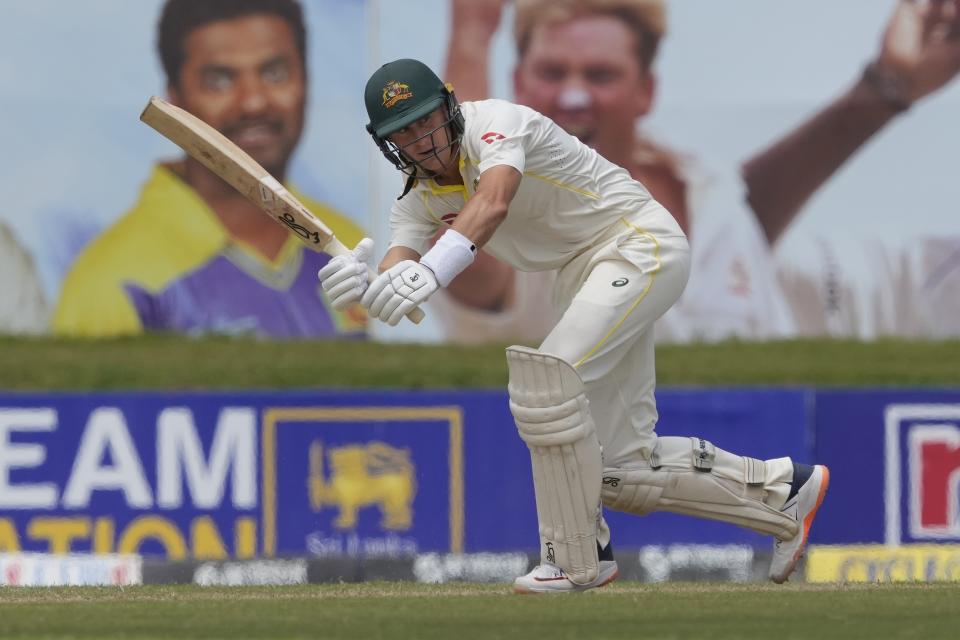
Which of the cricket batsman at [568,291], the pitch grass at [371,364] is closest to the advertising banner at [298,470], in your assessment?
the pitch grass at [371,364]

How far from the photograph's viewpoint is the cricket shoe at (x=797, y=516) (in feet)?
16.1

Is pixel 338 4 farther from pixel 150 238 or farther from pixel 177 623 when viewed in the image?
pixel 177 623

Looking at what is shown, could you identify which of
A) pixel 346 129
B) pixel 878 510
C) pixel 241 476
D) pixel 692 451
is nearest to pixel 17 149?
pixel 346 129

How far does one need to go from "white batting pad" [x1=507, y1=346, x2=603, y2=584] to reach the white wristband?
28 centimetres

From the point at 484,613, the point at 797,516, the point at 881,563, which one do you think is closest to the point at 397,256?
the point at 484,613

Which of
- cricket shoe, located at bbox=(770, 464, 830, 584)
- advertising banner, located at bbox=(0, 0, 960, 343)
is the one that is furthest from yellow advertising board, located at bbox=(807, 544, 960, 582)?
advertising banner, located at bbox=(0, 0, 960, 343)

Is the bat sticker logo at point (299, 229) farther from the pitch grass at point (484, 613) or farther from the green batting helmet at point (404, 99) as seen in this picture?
the pitch grass at point (484, 613)

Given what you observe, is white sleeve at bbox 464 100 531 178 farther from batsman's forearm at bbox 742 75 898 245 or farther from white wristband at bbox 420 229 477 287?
batsman's forearm at bbox 742 75 898 245

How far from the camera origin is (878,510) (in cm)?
741

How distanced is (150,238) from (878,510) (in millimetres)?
4694

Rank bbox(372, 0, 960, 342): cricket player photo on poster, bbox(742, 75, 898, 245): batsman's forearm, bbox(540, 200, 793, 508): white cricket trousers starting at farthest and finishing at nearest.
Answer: bbox(742, 75, 898, 245): batsman's forearm, bbox(372, 0, 960, 342): cricket player photo on poster, bbox(540, 200, 793, 508): white cricket trousers

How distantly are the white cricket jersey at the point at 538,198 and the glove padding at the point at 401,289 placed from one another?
38 centimetres

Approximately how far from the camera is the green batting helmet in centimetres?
442

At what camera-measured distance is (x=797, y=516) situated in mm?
4910
